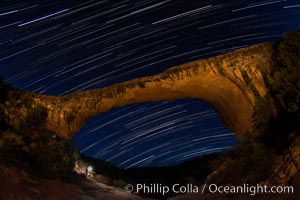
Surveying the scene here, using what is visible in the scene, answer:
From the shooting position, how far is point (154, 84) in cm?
1764

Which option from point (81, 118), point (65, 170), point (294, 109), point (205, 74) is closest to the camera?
point (294, 109)

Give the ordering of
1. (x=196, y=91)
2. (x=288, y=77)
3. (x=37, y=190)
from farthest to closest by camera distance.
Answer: (x=196, y=91), (x=288, y=77), (x=37, y=190)

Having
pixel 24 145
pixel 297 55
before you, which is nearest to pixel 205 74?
pixel 297 55

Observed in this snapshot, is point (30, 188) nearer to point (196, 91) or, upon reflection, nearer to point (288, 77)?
point (288, 77)

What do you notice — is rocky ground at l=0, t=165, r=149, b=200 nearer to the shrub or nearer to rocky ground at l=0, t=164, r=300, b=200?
rocky ground at l=0, t=164, r=300, b=200

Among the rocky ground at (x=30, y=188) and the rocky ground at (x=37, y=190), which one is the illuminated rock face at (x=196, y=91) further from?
the rocky ground at (x=30, y=188)

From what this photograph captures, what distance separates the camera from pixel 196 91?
1820cm

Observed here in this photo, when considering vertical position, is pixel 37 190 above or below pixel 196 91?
below

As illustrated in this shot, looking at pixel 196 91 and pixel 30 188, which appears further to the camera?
pixel 196 91

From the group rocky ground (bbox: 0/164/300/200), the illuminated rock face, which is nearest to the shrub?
the illuminated rock face

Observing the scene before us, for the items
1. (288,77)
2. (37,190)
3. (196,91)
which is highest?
(196,91)

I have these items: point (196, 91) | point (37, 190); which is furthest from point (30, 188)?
point (196, 91)

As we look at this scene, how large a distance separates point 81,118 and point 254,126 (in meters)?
10.4

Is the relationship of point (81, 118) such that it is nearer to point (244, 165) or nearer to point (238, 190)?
point (244, 165)
